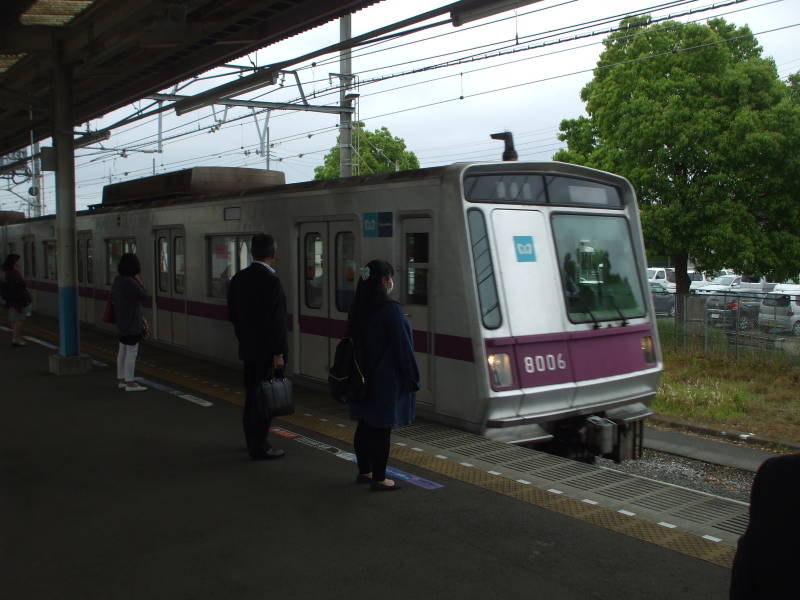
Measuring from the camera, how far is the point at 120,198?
14.2 m

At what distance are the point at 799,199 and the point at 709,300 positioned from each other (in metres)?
4.47

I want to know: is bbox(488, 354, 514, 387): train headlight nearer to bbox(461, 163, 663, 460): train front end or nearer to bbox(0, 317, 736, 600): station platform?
bbox(461, 163, 663, 460): train front end

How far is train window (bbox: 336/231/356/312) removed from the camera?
8.14 meters

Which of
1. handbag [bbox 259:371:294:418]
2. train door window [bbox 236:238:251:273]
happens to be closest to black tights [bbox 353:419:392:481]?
handbag [bbox 259:371:294:418]

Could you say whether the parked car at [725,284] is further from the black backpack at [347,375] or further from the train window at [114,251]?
the black backpack at [347,375]

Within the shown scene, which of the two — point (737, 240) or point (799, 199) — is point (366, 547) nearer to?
point (737, 240)

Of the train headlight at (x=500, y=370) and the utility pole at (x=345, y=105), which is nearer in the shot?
the train headlight at (x=500, y=370)

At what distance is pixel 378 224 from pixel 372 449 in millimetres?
2852

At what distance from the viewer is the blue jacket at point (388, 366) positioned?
5051 mm

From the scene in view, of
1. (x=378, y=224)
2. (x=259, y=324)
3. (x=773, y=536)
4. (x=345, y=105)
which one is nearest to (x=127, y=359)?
(x=378, y=224)

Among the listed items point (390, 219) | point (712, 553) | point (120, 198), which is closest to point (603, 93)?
point (120, 198)

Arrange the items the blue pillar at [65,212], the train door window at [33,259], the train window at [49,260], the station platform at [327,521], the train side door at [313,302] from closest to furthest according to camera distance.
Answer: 1. the station platform at [327,521]
2. the train side door at [313,302]
3. the blue pillar at [65,212]
4. the train window at [49,260]
5. the train door window at [33,259]

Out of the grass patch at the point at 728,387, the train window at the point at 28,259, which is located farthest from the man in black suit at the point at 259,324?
the train window at the point at 28,259

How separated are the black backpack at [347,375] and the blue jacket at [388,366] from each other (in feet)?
0.16
